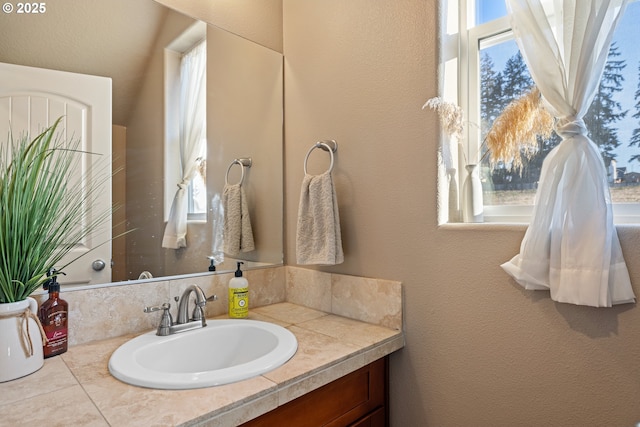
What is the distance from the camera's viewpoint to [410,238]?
3.77 feet

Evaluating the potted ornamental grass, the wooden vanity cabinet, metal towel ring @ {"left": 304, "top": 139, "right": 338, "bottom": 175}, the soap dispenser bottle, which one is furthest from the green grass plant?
metal towel ring @ {"left": 304, "top": 139, "right": 338, "bottom": 175}

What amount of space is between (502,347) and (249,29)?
1512 millimetres

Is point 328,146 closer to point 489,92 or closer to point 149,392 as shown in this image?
point 489,92

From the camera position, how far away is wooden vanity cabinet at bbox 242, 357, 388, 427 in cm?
87

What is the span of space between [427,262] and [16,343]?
1.08 meters

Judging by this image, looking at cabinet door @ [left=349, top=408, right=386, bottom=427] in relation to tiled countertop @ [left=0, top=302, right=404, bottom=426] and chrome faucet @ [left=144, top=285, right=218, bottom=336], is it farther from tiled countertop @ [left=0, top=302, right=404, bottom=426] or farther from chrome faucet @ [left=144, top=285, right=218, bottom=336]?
chrome faucet @ [left=144, top=285, right=218, bottom=336]

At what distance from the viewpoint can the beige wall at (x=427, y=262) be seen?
0.84 meters

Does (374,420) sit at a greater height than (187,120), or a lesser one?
lesser

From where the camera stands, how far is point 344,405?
1027mm

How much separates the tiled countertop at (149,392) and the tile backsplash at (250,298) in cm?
7

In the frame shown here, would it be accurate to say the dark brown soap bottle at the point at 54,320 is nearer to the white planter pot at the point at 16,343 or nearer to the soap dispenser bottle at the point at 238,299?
the white planter pot at the point at 16,343

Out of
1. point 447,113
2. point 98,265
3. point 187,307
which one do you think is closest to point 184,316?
point 187,307

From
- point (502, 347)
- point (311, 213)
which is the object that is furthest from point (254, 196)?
point (502, 347)

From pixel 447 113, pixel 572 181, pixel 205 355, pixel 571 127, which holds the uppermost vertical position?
pixel 447 113
